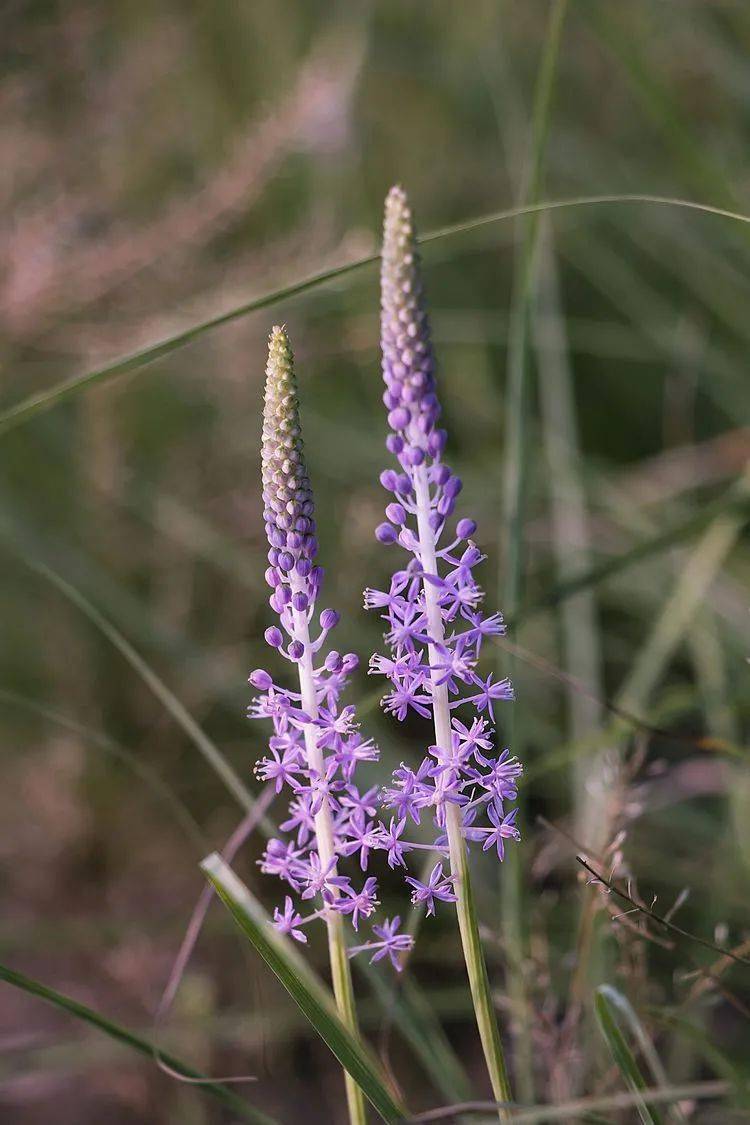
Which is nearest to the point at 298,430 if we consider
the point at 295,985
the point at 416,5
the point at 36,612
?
the point at 295,985

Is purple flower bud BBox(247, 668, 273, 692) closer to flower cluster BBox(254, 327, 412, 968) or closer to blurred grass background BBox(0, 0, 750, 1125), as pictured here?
flower cluster BBox(254, 327, 412, 968)

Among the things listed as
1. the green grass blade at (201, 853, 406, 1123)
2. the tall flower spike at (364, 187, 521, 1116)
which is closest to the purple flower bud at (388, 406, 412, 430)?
the tall flower spike at (364, 187, 521, 1116)

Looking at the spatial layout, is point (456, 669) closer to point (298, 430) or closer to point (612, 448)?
point (298, 430)

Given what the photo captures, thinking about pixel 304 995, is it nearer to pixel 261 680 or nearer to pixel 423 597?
pixel 261 680

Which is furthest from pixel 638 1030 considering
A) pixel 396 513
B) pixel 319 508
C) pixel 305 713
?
pixel 319 508

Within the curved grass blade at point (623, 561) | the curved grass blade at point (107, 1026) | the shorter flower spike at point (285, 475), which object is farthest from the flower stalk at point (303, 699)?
the curved grass blade at point (623, 561)

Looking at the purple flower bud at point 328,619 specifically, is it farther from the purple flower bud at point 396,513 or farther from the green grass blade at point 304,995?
the green grass blade at point 304,995
